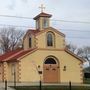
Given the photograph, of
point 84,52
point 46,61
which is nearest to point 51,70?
point 46,61

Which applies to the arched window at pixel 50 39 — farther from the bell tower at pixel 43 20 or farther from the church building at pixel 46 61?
the bell tower at pixel 43 20

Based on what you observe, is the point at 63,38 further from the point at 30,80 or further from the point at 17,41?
the point at 17,41

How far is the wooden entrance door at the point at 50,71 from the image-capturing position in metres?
55.3

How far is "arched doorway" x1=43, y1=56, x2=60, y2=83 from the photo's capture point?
5534 cm

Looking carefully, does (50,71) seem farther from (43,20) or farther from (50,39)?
(43,20)

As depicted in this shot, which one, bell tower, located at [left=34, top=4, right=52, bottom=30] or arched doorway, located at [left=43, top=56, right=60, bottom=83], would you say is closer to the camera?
arched doorway, located at [left=43, top=56, right=60, bottom=83]

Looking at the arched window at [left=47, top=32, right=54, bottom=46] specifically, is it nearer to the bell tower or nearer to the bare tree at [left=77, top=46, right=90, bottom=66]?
the bell tower

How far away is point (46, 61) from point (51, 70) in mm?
1416

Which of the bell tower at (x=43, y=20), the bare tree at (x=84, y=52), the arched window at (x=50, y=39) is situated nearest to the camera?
the arched window at (x=50, y=39)

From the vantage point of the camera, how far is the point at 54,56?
5569 cm

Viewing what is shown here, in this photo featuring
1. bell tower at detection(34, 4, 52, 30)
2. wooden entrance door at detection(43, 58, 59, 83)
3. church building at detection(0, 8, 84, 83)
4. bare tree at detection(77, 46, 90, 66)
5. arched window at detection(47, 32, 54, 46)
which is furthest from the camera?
bare tree at detection(77, 46, 90, 66)

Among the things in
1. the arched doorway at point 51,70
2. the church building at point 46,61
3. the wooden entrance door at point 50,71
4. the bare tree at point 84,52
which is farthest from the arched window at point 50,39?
the bare tree at point 84,52

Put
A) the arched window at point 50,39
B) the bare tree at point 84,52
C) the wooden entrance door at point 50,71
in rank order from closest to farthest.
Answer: the wooden entrance door at point 50,71 < the arched window at point 50,39 < the bare tree at point 84,52

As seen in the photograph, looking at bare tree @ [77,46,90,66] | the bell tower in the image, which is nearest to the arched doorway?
the bell tower
